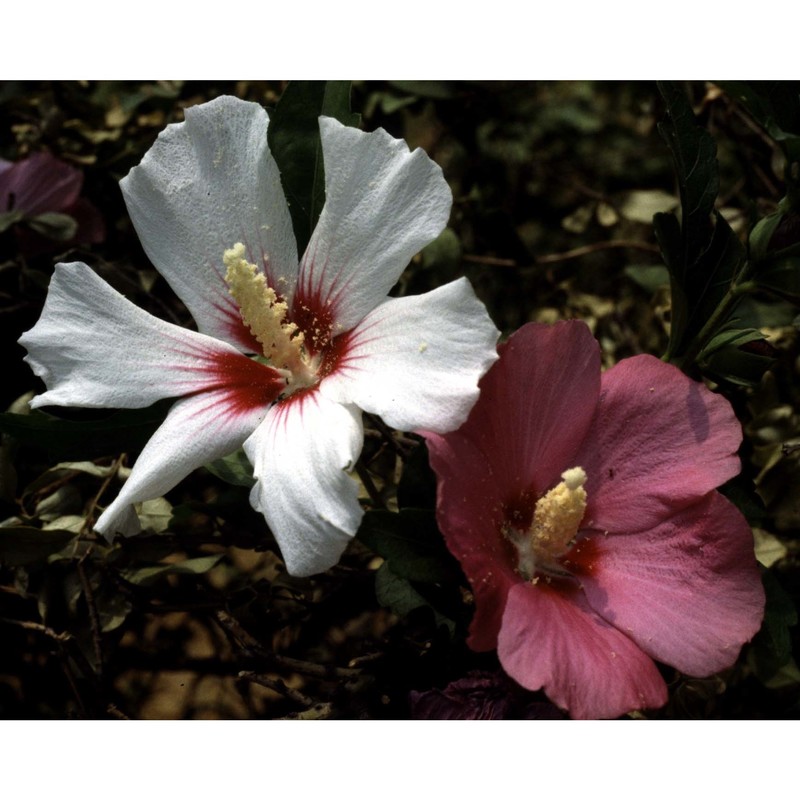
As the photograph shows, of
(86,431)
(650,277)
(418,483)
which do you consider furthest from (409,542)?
(650,277)

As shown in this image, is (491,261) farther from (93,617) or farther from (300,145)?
(93,617)

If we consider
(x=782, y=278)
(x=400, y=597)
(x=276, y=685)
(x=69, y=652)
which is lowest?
(x=69, y=652)

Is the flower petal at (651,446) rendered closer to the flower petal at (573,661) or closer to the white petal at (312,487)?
the flower petal at (573,661)

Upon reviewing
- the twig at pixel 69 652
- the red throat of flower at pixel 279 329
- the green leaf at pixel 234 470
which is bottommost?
the twig at pixel 69 652

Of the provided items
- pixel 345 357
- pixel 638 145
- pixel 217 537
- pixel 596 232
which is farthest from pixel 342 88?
pixel 638 145

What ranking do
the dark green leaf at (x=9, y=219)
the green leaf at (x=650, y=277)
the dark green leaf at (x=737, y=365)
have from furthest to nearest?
1. the green leaf at (x=650, y=277)
2. the dark green leaf at (x=9, y=219)
3. the dark green leaf at (x=737, y=365)

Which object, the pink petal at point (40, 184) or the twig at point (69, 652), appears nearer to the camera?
the twig at point (69, 652)

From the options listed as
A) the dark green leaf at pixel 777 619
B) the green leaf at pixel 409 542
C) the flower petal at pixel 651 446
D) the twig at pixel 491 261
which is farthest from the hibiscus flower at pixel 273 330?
the twig at pixel 491 261

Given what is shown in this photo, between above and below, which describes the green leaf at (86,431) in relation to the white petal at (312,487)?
below
